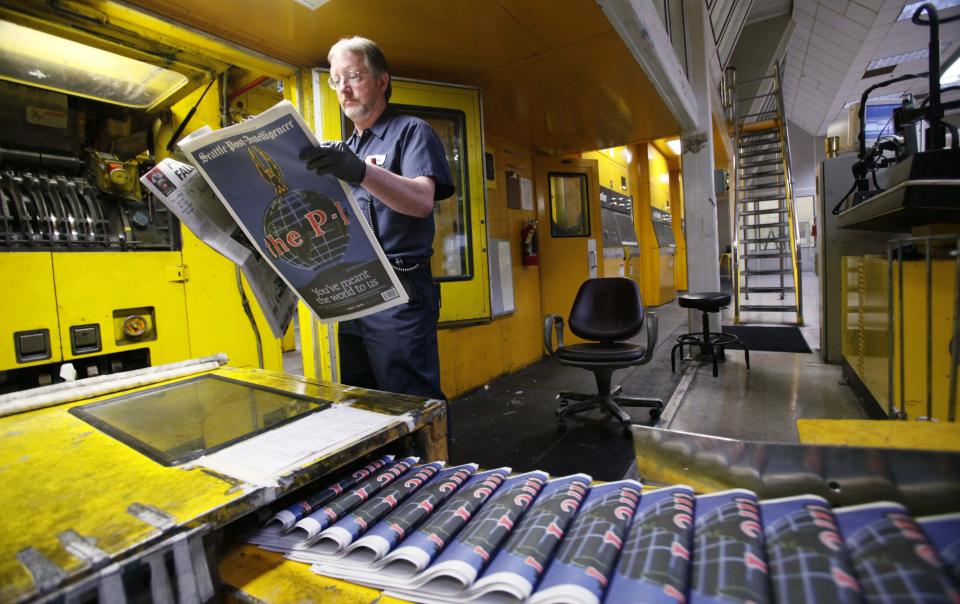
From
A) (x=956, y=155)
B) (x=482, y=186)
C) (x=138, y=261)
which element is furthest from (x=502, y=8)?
(x=138, y=261)

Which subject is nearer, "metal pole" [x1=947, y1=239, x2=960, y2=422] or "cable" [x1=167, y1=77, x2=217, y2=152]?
"metal pole" [x1=947, y1=239, x2=960, y2=422]

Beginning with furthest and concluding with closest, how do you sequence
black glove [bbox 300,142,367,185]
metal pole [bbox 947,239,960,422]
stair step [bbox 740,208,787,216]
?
stair step [bbox 740,208,787,216], black glove [bbox 300,142,367,185], metal pole [bbox 947,239,960,422]

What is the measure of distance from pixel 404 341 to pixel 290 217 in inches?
19.3

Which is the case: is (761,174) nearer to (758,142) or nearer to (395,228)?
(758,142)

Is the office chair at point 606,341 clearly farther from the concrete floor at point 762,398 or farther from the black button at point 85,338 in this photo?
the black button at point 85,338

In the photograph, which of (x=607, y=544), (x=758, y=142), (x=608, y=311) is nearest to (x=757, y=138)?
(x=758, y=142)

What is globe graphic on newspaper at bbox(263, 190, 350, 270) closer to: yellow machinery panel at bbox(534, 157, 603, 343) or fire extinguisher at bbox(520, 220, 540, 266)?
fire extinguisher at bbox(520, 220, 540, 266)

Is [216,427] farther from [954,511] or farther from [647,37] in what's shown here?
[647,37]

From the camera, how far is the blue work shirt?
4.60 feet

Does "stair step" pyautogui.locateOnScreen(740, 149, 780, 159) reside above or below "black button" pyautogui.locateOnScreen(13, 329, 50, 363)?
above

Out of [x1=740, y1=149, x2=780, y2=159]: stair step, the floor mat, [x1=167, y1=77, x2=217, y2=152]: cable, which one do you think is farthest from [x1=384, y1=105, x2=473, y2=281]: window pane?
[x1=740, y1=149, x2=780, y2=159]: stair step

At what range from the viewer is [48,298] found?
1910 mm

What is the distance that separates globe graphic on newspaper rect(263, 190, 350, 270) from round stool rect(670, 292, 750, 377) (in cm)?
324

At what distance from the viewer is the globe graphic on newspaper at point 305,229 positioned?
1187 millimetres
